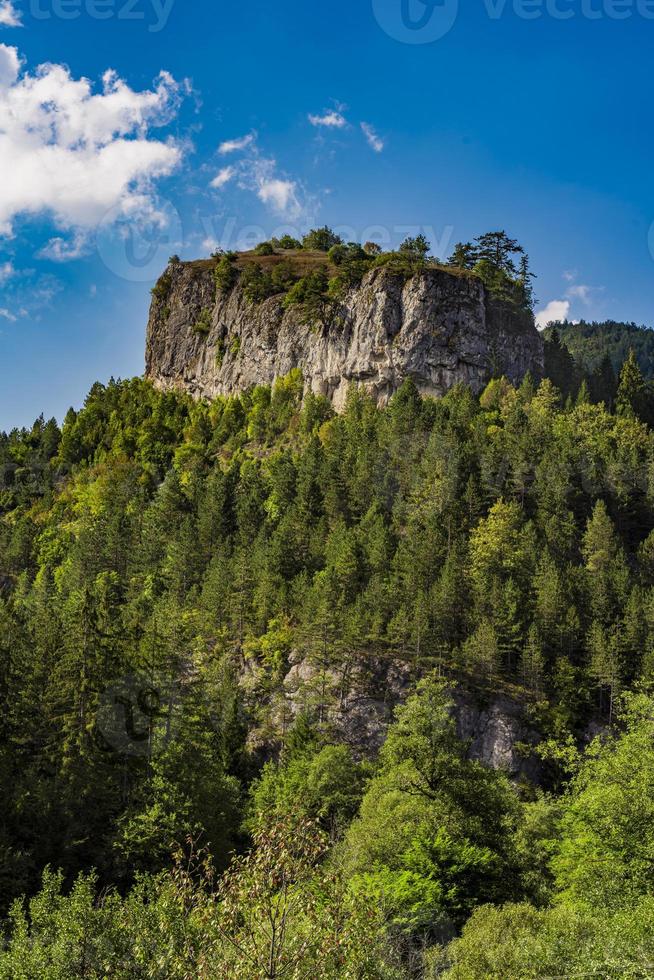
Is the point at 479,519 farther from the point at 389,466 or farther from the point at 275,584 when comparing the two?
the point at 275,584

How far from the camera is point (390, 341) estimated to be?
110m

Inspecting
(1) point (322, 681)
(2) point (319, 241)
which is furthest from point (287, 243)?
(1) point (322, 681)

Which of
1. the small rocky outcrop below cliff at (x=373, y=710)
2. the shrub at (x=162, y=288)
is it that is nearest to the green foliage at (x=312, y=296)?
the shrub at (x=162, y=288)

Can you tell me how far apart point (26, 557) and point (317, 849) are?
89.2m

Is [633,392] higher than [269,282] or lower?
lower
